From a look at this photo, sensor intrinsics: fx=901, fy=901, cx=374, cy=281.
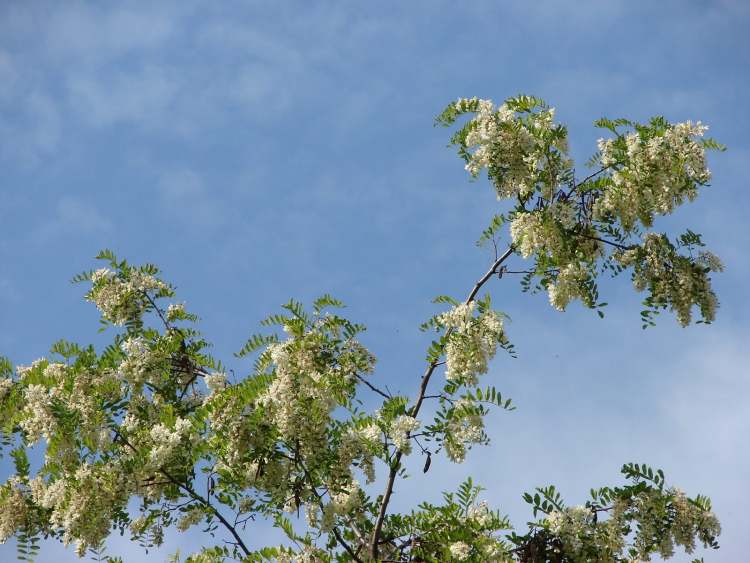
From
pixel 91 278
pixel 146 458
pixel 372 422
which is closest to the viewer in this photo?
pixel 146 458

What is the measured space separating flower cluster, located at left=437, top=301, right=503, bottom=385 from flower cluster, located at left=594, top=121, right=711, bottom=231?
6.02 feet

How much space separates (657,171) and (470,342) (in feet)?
8.64

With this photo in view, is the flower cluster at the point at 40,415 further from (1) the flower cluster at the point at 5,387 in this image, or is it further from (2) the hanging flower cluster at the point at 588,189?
(2) the hanging flower cluster at the point at 588,189

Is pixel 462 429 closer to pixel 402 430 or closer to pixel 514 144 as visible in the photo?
pixel 402 430

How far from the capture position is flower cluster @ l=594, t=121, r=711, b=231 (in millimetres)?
Answer: 9211

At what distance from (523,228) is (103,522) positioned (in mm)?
5135

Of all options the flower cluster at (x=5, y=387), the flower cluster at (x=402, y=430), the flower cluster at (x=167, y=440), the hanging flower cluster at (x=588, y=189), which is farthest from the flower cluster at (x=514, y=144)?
the flower cluster at (x=5, y=387)

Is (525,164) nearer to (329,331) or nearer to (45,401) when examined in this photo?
(329,331)

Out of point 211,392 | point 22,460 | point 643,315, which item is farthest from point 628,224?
point 22,460

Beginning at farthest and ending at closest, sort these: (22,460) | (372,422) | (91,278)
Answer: (91,278)
(22,460)
(372,422)

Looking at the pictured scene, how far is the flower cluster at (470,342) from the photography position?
8.91m

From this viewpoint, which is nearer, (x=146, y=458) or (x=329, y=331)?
(x=146, y=458)

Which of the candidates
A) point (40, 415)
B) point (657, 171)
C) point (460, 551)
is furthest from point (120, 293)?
point (657, 171)

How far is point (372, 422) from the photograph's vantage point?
918 cm
